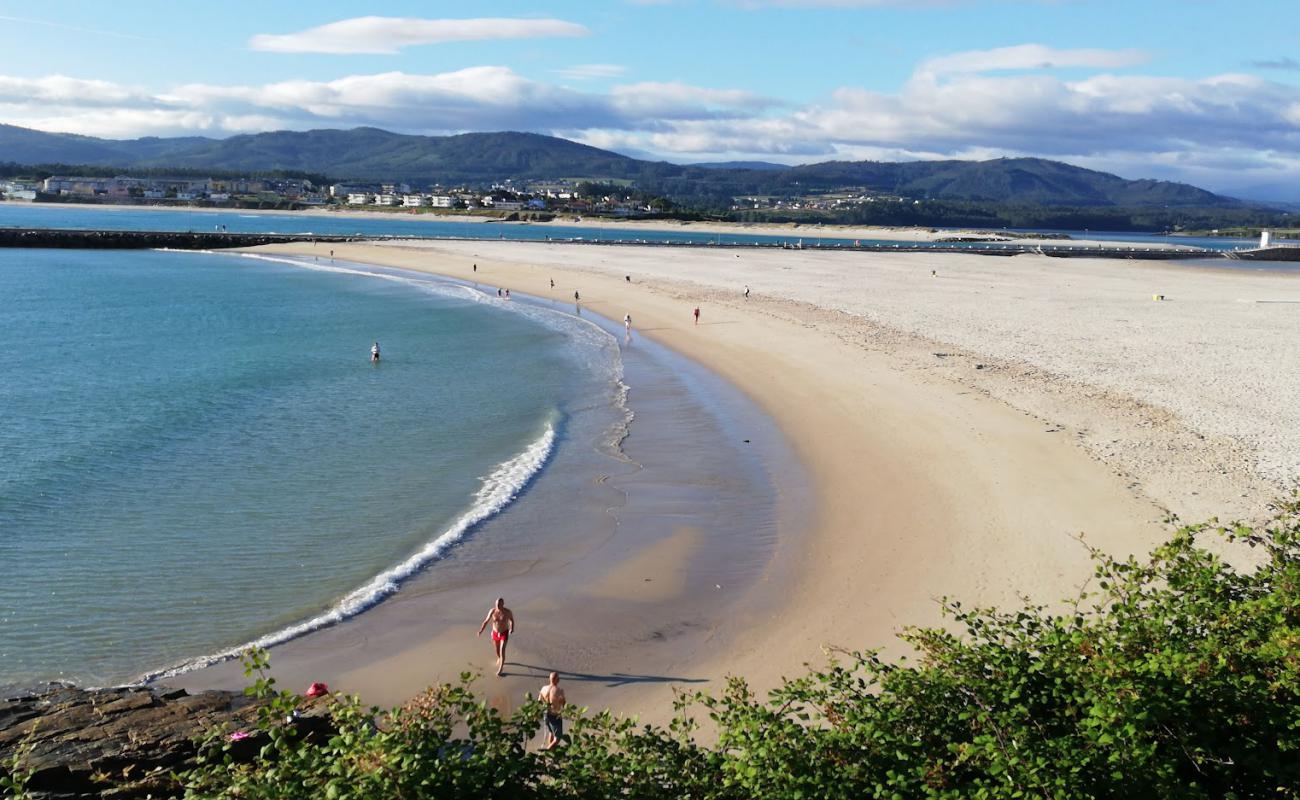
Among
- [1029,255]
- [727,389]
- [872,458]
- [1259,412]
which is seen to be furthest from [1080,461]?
[1029,255]

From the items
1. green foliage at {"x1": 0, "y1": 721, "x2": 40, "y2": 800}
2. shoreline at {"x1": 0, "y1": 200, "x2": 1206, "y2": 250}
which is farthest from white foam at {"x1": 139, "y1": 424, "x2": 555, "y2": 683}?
shoreline at {"x1": 0, "y1": 200, "x2": 1206, "y2": 250}

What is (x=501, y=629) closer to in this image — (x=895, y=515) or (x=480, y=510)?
(x=480, y=510)

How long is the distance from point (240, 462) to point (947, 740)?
1703cm

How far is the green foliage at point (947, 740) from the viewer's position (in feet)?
16.5

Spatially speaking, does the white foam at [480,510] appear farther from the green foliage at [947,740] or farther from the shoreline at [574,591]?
the green foliage at [947,740]

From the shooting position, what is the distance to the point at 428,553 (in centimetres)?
1443

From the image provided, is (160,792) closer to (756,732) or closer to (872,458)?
(756,732)

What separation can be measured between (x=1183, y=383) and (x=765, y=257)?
184ft

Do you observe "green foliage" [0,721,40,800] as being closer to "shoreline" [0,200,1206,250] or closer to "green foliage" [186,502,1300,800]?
"green foliage" [186,502,1300,800]

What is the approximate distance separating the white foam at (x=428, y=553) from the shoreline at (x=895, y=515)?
1.50 metres

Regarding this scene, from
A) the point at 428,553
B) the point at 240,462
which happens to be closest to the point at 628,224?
the point at 240,462

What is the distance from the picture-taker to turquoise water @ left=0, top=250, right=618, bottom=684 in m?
12.4

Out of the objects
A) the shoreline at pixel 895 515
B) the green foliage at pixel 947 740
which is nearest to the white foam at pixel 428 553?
the shoreline at pixel 895 515

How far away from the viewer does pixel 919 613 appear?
12086 millimetres
